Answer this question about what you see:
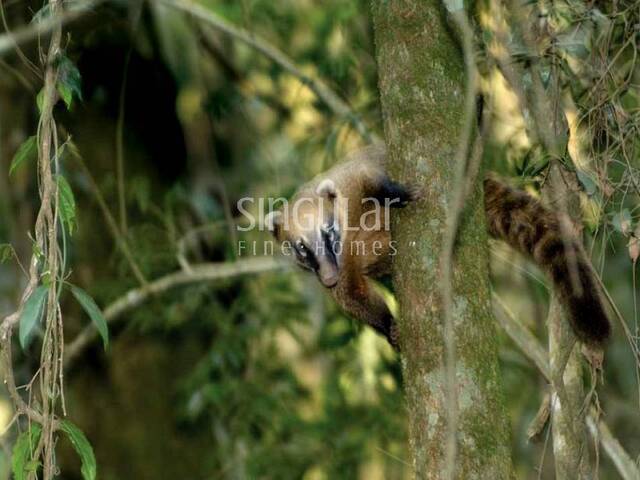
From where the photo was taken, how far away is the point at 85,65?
633 cm

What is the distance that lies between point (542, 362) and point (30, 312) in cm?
239

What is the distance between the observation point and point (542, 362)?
4.10 m

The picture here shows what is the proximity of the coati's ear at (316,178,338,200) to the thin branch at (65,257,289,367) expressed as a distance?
86cm

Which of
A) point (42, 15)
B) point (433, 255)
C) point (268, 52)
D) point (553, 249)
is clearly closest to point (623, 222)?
point (553, 249)

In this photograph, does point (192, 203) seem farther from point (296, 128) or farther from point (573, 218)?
point (573, 218)

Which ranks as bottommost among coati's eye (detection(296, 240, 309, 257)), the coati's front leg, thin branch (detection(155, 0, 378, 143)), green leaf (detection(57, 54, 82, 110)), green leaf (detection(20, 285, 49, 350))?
the coati's front leg

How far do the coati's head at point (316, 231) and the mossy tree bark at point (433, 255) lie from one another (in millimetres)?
1488

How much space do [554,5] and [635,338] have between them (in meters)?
1.26

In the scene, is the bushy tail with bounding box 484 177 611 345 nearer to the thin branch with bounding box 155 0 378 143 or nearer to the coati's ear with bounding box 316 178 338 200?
the coati's ear with bounding box 316 178 338 200

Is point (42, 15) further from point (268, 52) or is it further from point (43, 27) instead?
point (268, 52)

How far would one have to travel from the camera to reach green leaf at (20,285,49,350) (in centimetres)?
238

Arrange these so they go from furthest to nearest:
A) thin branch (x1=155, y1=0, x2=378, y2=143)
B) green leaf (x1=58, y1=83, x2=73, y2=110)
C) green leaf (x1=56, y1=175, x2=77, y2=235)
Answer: thin branch (x1=155, y1=0, x2=378, y2=143)
green leaf (x1=58, y1=83, x2=73, y2=110)
green leaf (x1=56, y1=175, x2=77, y2=235)

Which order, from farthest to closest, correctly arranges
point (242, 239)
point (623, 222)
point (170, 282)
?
1. point (242, 239)
2. point (170, 282)
3. point (623, 222)

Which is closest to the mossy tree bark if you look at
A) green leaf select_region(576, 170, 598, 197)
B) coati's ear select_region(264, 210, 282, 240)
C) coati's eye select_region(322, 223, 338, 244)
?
green leaf select_region(576, 170, 598, 197)
